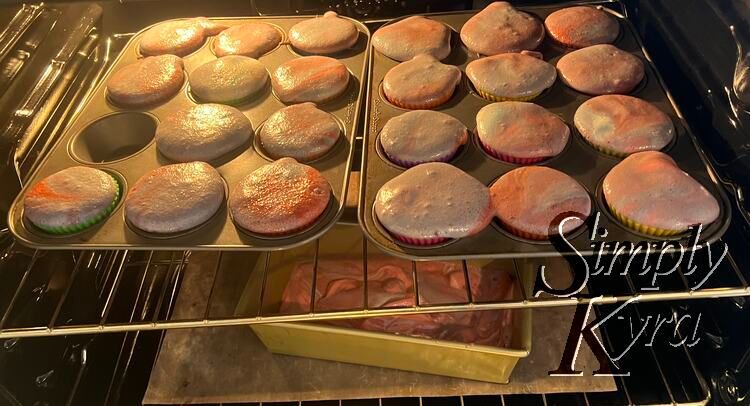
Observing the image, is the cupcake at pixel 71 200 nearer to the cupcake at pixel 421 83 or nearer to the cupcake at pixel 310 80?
the cupcake at pixel 310 80

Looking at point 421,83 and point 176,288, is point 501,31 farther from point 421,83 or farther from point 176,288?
point 176,288

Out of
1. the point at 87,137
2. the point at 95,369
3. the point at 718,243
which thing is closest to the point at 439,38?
the point at 718,243

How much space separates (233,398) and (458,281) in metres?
0.65

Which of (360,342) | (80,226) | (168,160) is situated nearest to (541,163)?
(360,342)

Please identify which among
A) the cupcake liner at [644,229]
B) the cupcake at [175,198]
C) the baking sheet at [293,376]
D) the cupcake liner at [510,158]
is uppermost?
the cupcake at [175,198]

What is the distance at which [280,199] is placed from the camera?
114 cm

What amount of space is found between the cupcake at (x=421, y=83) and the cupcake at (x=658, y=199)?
1.50ft

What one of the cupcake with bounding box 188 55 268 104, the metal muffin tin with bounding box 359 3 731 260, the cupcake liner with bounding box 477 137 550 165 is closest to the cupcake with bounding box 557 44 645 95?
the metal muffin tin with bounding box 359 3 731 260

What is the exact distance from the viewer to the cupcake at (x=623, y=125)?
1.20m

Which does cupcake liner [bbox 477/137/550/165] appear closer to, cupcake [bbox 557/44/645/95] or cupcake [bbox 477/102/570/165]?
cupcake [bbox 477/102/570/165]

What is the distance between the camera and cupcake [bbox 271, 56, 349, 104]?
1397 millimetres

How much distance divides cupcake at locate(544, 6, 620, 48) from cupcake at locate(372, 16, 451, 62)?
30cm

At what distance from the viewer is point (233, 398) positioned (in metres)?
1.39

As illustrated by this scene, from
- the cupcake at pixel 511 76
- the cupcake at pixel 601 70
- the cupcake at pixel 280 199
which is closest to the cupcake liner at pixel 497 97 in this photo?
the cupcake at pixel 511 76
